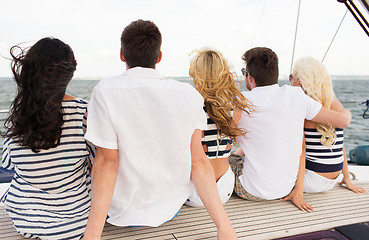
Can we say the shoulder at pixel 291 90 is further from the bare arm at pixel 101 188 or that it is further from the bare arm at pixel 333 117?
the bare arm at pixel 101 188

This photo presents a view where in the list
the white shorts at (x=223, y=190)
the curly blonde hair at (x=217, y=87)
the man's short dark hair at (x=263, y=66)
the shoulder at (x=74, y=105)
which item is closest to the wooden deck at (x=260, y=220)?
the white shorts at (x=223, y=190)

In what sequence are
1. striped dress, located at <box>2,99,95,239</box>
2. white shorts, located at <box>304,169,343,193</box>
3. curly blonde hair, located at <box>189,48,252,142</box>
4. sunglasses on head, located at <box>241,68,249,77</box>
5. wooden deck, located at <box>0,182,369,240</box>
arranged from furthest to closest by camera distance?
white shorts, located at <box>304,169,343,193</box>, sunglasses on head, located at <box>241,68,249,77</box>, curly blonde hair, located at <box>189,48,252,142</box>, wooden deck, located at <box>0,182,369,240</box>, striped dress, located at <box>2,99,95,239</box>

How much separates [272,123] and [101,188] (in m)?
0.96

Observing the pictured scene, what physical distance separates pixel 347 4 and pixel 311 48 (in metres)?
35.5

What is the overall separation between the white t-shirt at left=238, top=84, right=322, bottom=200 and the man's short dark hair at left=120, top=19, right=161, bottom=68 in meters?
0.70

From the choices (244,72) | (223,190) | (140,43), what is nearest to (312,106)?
(244,72)

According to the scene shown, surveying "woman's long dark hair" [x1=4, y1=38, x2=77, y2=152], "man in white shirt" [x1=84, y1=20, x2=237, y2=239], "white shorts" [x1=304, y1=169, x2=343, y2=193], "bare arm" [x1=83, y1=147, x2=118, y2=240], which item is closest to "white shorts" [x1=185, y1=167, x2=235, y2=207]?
"man in white shirt" [x1=84, y1=20, x2=237, y2=239]

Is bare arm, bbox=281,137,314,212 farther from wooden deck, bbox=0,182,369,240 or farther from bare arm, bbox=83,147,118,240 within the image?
bare arm, bbox=83,147,118,240

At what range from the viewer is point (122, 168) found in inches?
50.0

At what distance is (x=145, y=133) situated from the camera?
1.22m

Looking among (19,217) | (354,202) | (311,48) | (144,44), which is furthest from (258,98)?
(311,48)

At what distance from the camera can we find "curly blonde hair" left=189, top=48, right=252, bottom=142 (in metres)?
1.61

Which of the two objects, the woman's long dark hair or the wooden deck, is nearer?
the woman's long dark hair

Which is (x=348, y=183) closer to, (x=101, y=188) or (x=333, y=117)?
(x=333, y=117)
